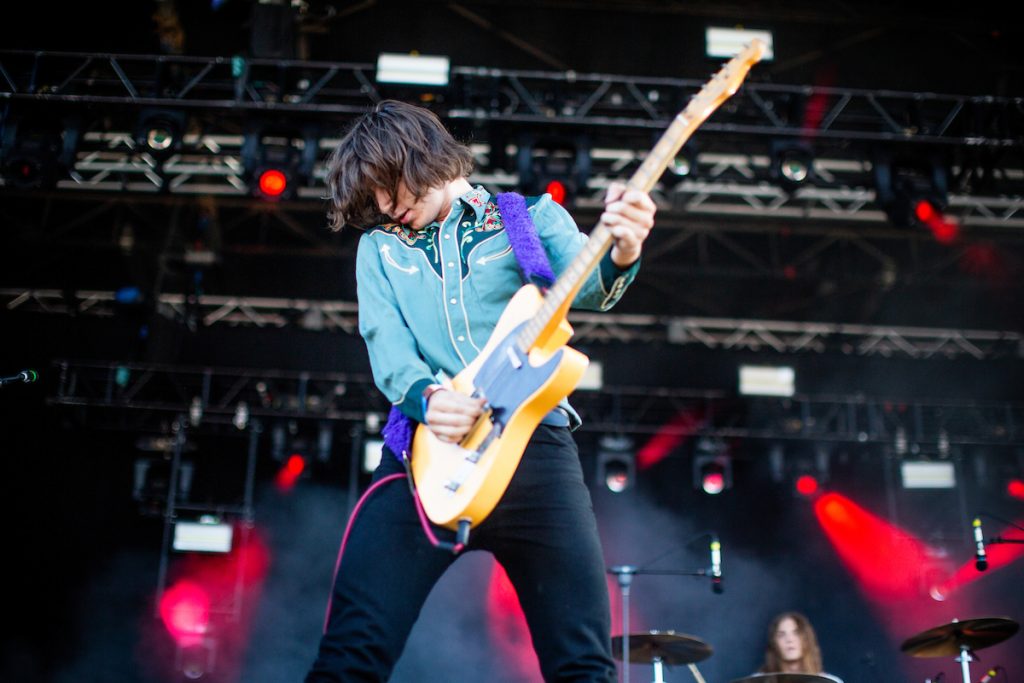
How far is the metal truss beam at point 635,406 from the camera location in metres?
10.8

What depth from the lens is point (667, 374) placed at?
439 inches

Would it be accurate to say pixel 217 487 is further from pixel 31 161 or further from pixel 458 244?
pixel 458 244

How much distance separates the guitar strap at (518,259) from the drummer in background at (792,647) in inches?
245

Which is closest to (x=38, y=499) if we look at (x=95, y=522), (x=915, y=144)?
(x=95, y=522)

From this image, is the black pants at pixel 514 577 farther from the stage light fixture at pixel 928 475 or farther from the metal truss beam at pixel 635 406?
the stage light fixture at pixel 928 475

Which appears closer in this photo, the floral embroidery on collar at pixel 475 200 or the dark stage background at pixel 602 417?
the floral embroidery on collar at pixel 475 200

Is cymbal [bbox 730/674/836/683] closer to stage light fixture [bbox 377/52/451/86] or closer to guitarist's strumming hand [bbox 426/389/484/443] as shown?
guitarist's strumming hand [bbox 426/389/484/443]

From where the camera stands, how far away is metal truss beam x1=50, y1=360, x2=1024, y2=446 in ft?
35.4

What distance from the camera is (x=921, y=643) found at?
6805mm

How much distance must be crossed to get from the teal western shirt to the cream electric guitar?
0.63 ft

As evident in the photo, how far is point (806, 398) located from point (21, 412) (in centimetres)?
855

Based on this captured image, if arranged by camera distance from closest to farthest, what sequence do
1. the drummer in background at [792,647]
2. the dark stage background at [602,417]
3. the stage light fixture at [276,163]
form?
the drummer in background at [792,647]
the stage light fixture at [276,163]
the dark stage background at [602,417]

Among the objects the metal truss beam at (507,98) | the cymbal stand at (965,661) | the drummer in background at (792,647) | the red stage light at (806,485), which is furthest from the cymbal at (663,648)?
the red stage light at (806,485)

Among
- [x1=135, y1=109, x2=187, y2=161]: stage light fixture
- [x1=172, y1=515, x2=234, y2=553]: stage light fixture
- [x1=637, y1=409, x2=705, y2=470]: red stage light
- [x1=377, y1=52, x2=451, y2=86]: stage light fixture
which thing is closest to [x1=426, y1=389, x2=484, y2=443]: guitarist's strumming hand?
[x1=377, y1=52, x2=451, y2=86]: stage light fixture
